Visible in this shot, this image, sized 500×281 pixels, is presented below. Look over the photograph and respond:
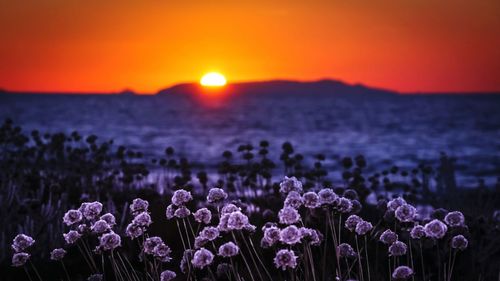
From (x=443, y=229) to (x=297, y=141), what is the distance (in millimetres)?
43815

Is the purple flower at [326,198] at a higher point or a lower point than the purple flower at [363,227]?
higher

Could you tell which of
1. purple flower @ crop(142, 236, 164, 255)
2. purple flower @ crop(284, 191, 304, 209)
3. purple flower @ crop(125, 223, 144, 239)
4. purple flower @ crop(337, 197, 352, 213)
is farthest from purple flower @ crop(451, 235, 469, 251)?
purple flower @ crop(125, 223, 144, 239)

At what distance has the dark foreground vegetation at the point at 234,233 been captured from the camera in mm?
4250

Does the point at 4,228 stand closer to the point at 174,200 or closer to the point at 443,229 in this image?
the point at 174,200

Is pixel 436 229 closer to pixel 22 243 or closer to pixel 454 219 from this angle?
pixel 454 219

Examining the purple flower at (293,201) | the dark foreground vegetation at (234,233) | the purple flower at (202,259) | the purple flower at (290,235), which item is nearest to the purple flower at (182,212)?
the dark foreground vegetation at (234,233)

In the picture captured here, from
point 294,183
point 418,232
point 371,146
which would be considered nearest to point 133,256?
point 294,183

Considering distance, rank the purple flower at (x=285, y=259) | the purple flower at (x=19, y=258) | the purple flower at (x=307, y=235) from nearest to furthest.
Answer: the purple flower at (x=285, y=259)
the purple flower at (x=307, y=235)
the purple flower at (x=19, y=258)

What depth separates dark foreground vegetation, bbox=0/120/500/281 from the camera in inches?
167

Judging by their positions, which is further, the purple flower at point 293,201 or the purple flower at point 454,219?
the purple flower at point 454,219

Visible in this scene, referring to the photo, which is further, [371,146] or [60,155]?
[371,146]

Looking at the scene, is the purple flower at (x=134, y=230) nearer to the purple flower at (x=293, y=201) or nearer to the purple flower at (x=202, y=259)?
the purple flower at (x=202, y=259)

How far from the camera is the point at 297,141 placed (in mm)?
47688

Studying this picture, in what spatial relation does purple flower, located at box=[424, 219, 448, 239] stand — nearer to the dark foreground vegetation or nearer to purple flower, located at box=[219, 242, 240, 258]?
the dark foreground vegetation
